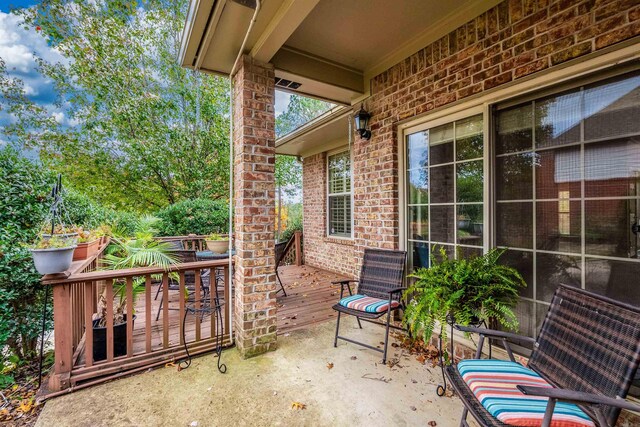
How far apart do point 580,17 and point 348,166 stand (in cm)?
441

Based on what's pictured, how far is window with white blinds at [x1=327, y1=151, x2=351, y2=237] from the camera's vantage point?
19.9ft

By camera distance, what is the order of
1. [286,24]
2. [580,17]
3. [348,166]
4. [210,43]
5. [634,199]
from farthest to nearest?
[348,166]
[210,43]
[286,24]
[580,17]
[634,199]

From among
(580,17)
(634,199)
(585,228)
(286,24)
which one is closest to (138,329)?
(286,24)

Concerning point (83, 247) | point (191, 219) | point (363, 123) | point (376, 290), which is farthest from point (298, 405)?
point (191, 219)

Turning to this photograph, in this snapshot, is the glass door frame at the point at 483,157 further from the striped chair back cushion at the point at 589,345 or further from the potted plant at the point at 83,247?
the potted plant at the point at 83,247

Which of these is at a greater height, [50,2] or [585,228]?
[50,2]

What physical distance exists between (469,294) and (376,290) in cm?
118

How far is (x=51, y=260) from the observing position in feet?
6.60

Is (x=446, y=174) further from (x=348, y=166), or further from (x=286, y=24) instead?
(x=348, y=166)

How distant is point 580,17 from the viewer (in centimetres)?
177

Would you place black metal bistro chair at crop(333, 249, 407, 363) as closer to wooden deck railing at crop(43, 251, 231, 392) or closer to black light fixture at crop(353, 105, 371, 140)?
wooden deck railing at crop(43, 251, 231, 392)

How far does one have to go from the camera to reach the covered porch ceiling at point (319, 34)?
7.25ft

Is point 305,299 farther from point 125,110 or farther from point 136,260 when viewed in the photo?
point 125,110

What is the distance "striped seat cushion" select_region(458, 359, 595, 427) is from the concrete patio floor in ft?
1.82
